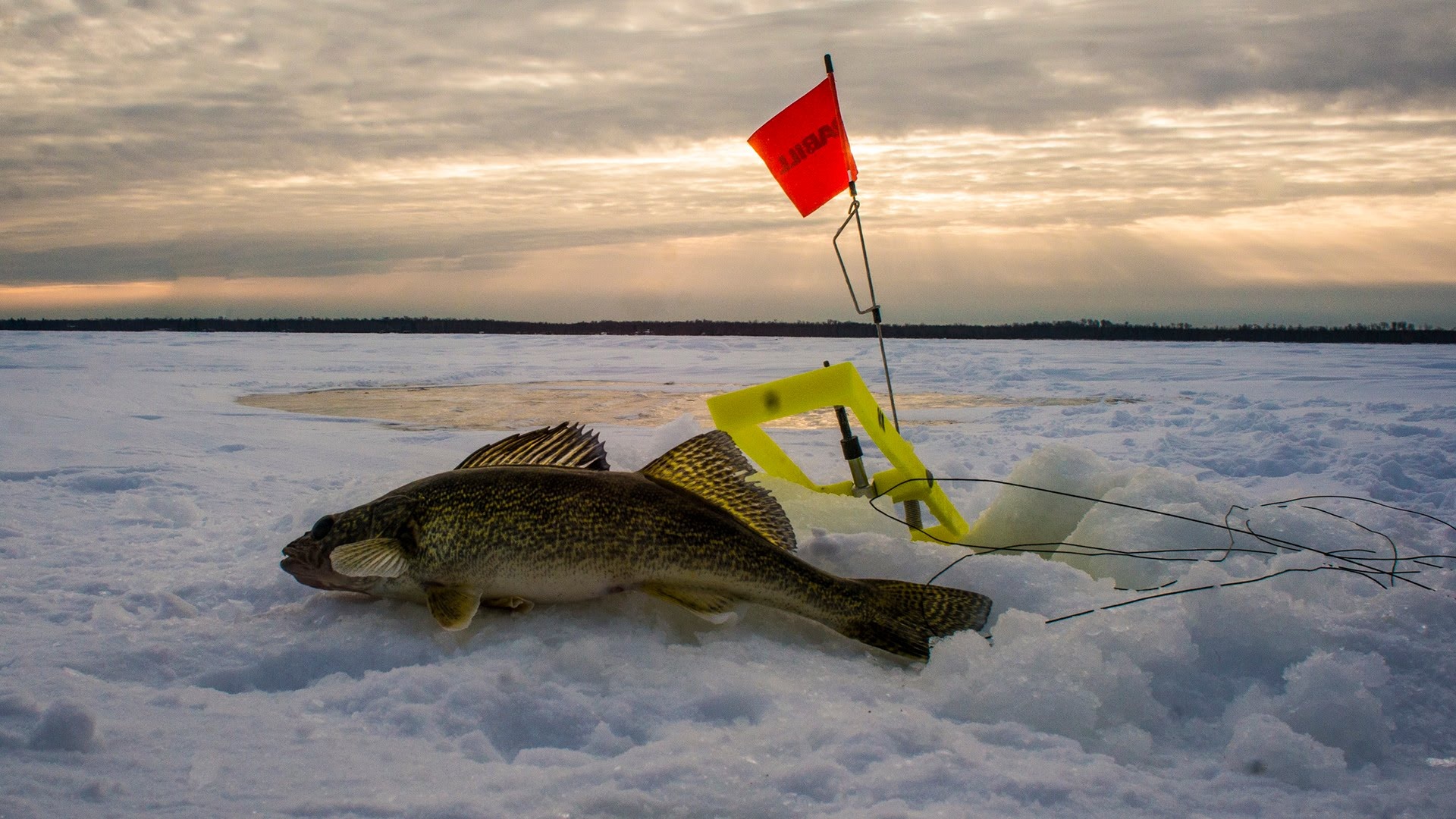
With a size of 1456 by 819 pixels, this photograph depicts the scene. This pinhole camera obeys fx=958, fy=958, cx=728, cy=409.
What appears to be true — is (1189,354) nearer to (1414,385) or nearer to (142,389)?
(1414,385)

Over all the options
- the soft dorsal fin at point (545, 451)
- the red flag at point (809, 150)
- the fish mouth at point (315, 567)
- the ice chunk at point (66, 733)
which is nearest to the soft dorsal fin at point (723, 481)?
the soft dorsal fin at point (545, 451)

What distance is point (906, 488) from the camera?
163 inches

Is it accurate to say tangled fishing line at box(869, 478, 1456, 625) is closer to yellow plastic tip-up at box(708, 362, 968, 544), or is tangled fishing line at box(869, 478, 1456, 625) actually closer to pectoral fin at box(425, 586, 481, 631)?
yellow plastic tip-up at box(708, 362, 968, 544)

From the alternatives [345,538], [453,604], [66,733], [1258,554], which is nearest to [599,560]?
[453,604]

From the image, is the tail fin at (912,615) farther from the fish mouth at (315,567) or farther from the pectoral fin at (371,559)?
the fish mouth at (315,567)

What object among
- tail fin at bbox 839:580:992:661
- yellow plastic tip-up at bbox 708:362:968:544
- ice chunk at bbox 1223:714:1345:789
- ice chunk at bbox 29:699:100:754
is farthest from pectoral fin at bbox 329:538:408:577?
ice chunk at bbox 1223:714:1345:789

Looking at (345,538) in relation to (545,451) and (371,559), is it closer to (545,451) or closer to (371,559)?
(371,559)

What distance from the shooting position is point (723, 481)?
2.91 meters

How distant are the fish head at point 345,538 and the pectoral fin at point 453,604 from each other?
0.18 meters

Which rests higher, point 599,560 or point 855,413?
point 855,413

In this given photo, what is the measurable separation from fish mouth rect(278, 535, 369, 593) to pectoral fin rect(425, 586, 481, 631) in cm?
26

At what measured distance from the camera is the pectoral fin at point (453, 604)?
255cm

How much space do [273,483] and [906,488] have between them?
374 centimetres

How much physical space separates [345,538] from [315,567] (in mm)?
121
